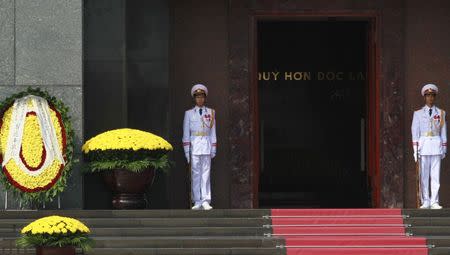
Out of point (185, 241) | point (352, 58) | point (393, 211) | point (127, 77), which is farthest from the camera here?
point (352, 58)

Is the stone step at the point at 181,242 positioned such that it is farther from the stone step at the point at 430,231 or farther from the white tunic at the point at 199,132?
the white tunic at the point at 199,132

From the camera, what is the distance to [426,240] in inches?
815

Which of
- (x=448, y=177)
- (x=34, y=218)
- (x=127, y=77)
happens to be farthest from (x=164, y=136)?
(x=448, y=177)

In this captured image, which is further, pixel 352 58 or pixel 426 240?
pixel 352 58

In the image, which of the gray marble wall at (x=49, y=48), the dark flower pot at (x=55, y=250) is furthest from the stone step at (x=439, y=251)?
the gray marble wall at (x=49, y=48)

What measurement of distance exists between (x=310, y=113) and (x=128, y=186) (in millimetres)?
7355

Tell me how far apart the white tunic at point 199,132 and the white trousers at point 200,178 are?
163 mm

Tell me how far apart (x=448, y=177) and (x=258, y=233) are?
553 centimetres

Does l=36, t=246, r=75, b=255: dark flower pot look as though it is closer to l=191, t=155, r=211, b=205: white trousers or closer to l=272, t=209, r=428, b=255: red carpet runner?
l=272, t=209, r=428, b=255: red carpet runner

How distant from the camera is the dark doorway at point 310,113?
28.2 meters

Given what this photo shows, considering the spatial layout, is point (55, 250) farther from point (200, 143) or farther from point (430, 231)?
point (430, 231)

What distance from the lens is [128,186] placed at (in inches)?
883

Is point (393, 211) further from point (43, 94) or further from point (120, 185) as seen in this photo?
point (43, 94)

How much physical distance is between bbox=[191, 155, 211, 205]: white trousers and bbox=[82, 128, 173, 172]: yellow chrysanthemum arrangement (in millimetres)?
1029
